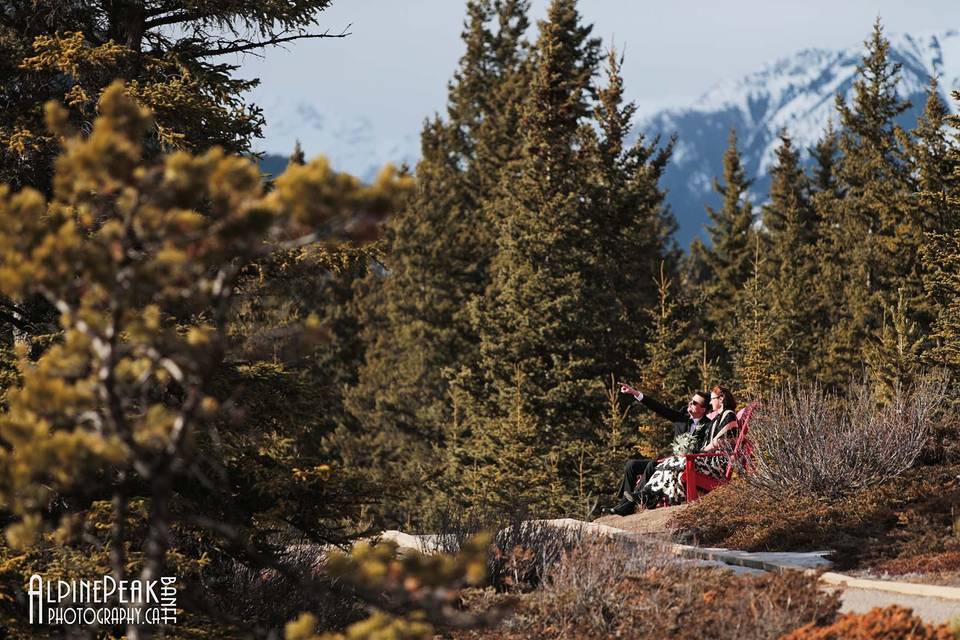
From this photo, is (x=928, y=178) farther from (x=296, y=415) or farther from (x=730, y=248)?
(x=296, y=415)

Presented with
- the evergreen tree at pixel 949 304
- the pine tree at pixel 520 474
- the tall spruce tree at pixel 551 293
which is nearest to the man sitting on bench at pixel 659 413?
the pine tree at pixel 520 474

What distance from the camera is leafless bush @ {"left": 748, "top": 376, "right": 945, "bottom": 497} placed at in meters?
9.99

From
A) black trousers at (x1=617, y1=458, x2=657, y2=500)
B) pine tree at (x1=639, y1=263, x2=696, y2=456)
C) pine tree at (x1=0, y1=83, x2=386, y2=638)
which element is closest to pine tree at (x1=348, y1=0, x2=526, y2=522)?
pine tree at (x1=639, y1=263, x2=696, y2=456)

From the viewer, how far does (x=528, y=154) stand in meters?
25.5

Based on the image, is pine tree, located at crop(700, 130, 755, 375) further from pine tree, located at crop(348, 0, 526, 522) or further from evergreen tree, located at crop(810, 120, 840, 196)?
pine tree, located at crop(348, 0, 526, 522)

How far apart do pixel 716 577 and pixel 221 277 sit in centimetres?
481

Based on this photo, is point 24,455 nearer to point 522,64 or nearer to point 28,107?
point 28,107

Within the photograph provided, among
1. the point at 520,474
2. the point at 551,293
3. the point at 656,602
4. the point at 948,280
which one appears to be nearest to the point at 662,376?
the point at 520,474

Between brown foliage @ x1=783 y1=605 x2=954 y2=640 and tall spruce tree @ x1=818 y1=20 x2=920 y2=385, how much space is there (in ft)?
79.1

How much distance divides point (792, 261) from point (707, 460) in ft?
91.8

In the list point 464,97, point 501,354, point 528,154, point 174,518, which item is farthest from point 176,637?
point 464,97

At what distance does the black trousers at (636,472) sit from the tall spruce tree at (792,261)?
1006cm

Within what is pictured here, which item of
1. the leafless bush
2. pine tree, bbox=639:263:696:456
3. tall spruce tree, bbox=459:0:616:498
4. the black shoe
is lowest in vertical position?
the black shoe

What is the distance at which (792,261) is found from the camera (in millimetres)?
38312
